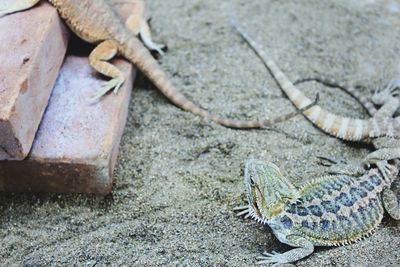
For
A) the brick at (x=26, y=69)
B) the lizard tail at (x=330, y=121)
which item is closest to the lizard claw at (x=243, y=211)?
the lizard tail at (x=330, y=121)

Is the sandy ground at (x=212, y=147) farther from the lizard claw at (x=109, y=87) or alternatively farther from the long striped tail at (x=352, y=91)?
the lizard claw at (x=109, y=87)

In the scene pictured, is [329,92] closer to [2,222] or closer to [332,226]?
[332,226]

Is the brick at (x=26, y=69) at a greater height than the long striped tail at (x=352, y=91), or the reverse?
the brick at (x=26, y=69)

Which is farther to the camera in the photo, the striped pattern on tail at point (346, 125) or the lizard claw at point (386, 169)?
the striped pattern on tail at point (346, 125)

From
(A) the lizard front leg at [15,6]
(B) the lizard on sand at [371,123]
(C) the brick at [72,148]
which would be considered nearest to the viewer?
(C) the brick at [72,148]

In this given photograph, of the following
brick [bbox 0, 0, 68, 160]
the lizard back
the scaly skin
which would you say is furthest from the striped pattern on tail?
brick [bbox 0, 0, 68, 160]

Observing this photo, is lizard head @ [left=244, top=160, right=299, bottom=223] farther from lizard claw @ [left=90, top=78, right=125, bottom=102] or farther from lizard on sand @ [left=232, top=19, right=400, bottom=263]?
lizard claw @ [left=90, top=78, right=125, bottom=102]

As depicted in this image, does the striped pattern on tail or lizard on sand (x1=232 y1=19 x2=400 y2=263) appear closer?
lizard on sand (x1=232 y1=19 x2=400 y2=263)
